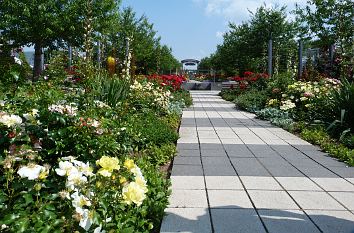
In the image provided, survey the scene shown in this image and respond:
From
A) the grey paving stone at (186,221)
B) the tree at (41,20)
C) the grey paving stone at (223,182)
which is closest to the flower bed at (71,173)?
the grey paving stone at (186,221)

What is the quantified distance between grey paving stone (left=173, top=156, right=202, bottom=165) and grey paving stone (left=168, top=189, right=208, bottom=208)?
4.23ft

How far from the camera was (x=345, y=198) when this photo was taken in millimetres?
4008

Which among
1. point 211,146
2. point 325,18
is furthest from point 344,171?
point 325,18

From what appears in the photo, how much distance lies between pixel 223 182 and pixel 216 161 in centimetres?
112

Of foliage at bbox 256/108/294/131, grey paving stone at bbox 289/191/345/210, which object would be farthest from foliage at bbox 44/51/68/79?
grey paving stone at bbox 289/191/345/210

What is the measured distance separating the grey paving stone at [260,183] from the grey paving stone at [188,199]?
625 mm

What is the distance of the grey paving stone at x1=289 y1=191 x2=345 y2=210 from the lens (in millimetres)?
3707

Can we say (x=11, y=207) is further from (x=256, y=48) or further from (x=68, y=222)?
(x=256, y=48)

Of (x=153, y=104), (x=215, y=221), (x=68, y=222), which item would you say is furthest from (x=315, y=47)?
(x=68, y=222)

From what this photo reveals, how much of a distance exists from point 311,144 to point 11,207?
5.92m

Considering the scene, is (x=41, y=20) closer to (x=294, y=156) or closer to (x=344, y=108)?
(x=344, y=108)

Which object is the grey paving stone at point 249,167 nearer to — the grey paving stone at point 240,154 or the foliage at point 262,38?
the grey paving stone at point 240,154

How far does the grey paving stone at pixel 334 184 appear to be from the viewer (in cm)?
437

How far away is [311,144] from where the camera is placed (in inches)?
281
